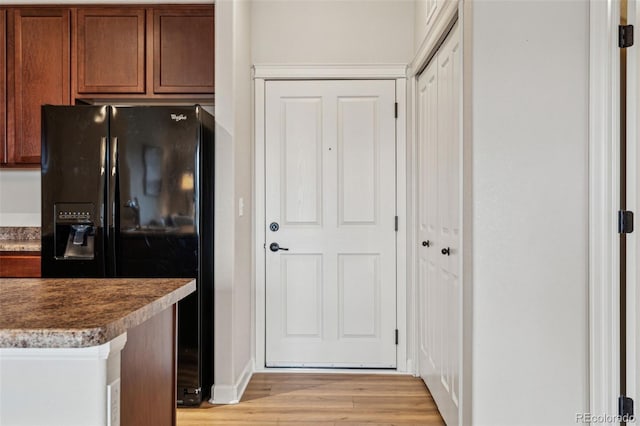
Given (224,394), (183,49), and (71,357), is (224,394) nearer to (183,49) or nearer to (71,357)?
(71,357)

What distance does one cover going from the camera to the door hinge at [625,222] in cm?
181

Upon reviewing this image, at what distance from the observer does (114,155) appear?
2.61 meters

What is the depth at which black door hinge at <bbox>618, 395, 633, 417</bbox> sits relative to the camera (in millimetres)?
1818

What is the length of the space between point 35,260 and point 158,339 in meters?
1.82

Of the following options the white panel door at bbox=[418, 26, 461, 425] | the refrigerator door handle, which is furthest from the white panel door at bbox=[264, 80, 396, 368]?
the refrigerator door handle

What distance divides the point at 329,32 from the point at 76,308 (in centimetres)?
284

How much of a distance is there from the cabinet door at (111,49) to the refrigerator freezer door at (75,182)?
45cm

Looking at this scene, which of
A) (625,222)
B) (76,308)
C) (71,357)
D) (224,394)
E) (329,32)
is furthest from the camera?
(329,32)

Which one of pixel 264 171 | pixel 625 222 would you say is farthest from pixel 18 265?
pixel 625 222

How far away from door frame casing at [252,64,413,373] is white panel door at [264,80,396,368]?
0.14ft

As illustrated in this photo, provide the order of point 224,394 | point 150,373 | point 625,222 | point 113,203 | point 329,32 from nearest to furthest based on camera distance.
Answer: point 150,373, point 625,222, point 113,203, point 224,394, point 329,32

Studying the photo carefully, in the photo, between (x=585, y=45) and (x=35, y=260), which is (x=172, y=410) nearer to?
(x=35, y=260)

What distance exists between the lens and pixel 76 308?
1085mm

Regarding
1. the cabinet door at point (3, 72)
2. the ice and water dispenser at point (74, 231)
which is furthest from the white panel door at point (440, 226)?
the cabinet door at point (3, 72)
